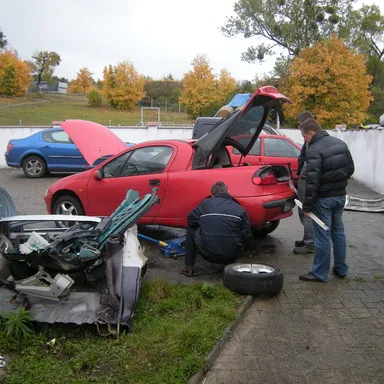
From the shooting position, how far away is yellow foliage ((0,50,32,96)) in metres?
43.3

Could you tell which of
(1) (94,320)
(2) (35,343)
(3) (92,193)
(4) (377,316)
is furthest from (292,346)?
(3) (92,193)

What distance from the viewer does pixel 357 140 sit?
1312cm

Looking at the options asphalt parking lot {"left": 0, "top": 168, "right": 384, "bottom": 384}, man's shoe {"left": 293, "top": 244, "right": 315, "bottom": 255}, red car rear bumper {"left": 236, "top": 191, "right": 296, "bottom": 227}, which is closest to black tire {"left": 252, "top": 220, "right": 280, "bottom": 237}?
asphalt parking lot {"left": 0, "top": 168, "right": 384, "bottom": 384}

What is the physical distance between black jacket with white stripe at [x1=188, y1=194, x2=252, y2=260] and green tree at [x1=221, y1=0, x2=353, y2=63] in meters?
34.3

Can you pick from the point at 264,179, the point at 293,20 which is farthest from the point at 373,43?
the point at 264,179

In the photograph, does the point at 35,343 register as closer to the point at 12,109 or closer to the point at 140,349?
the point at 140,349

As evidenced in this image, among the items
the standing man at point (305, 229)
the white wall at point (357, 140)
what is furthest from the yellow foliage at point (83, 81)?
the standing man at point (305, 229)

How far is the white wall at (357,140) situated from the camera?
1099 cm

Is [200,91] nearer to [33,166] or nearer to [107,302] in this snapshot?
[33,166]

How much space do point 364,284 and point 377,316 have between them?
0.81m

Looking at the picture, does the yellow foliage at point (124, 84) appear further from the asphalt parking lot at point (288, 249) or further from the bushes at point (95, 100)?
the asphalt parking lot at point (288, 249)

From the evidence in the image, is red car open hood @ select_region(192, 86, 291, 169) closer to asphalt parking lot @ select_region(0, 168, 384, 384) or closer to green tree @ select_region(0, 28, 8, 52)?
asphalt parking lot @ select_region(0, 168, 384, 384)

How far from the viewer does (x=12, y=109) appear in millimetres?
36156

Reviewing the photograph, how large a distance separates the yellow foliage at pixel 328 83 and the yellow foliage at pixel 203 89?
9105 mm
